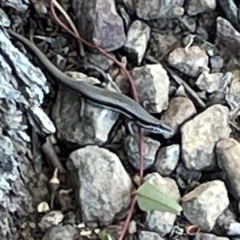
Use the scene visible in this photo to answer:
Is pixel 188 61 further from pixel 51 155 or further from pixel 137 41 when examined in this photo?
pixel 51 155

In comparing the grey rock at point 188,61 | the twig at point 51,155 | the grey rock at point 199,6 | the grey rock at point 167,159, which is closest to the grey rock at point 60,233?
the twig at point 51,155

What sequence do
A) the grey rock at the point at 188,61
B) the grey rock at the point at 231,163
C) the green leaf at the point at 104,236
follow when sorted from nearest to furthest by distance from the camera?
the green leaf at the point at 104,236, the grey rock at the point at 231,163, the grey rock at the point at 188,61

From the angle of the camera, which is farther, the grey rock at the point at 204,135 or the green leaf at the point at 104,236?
the grey rock at the point at 204,135

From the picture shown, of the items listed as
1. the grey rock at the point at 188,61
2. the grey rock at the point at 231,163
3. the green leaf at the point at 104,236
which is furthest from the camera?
the grey rock at the point at 188,61

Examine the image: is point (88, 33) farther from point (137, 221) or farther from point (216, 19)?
point (137, 221)

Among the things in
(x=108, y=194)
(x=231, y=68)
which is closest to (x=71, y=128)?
(x=108, y=194)

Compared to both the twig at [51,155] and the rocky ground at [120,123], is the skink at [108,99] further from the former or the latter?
the twig at [51,155]
